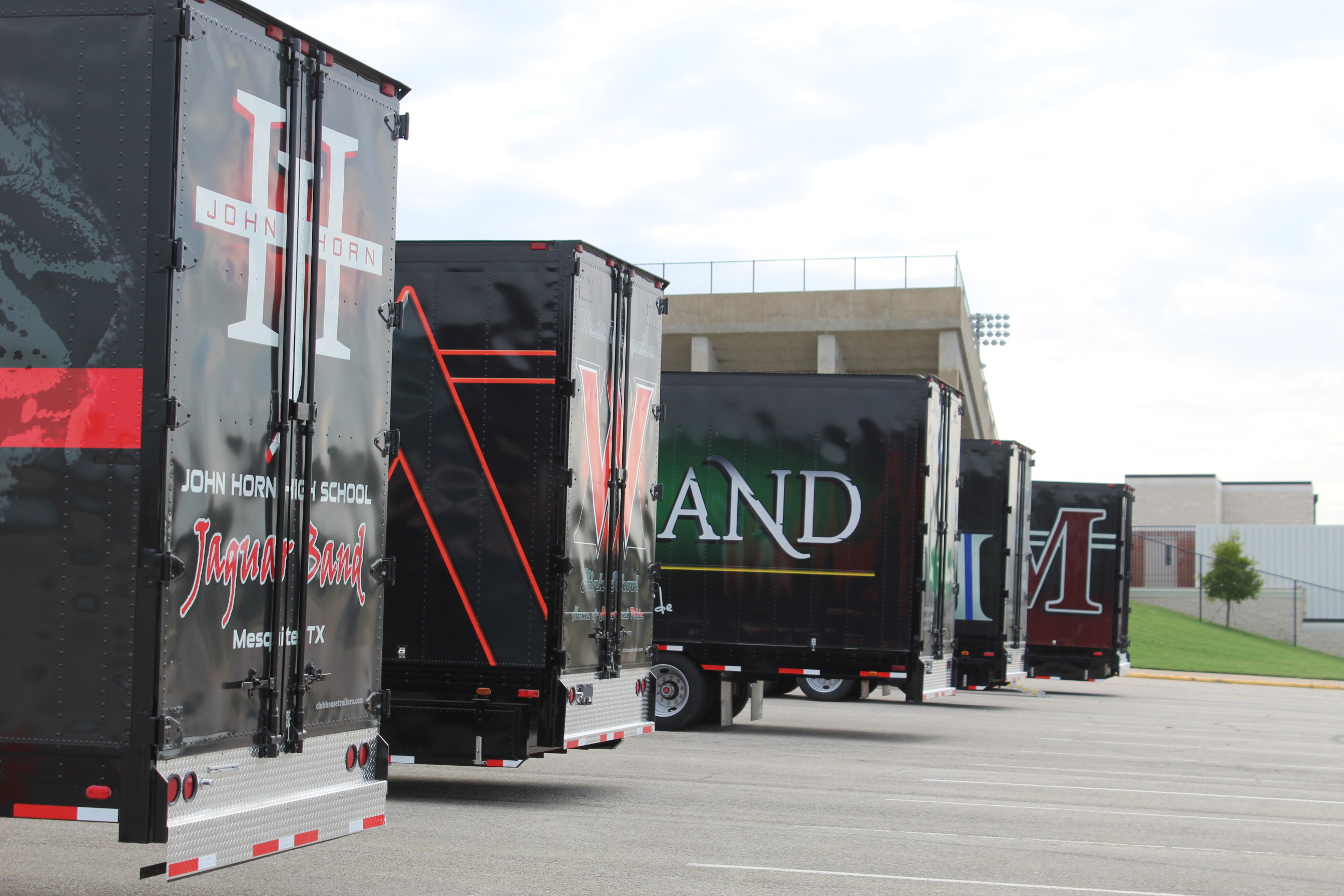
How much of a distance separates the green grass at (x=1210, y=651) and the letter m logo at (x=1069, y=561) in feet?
36.1

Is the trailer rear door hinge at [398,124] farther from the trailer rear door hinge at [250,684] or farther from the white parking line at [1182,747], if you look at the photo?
the white parking line at [1182,747]

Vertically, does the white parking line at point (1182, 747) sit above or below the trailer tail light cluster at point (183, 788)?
below

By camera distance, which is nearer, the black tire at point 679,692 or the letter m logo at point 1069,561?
the black tire at point 679,692

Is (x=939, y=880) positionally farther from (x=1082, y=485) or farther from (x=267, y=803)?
(x=1082, y=485)

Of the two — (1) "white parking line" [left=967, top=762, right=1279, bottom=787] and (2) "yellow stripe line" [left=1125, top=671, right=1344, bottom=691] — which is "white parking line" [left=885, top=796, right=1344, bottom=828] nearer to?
(1) "white parking line" [left=967, top=762, right=1279, bottom=787]

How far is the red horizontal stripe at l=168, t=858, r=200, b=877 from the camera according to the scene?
565cm

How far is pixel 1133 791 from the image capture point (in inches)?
497

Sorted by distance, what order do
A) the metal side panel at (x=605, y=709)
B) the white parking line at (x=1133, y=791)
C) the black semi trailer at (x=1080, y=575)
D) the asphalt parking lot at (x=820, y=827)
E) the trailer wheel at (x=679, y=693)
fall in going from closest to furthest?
the asphalt parking lot at (x=820, y=827), the metal side panel at (x=605, y=709), the white parking line at (x=1133, y=791), the trailer wheel at (x=679, y=693), the black semi trailer at (x=1080, y=575)

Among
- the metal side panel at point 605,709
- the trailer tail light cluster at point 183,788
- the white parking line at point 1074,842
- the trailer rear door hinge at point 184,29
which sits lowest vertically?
the white parking line at point 1074,842

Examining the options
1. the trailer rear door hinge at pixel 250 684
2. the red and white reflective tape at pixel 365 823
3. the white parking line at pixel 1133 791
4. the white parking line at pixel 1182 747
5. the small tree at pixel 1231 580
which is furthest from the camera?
the small tree at pixel 1231 580

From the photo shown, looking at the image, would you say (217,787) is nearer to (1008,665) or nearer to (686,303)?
(1008,665)

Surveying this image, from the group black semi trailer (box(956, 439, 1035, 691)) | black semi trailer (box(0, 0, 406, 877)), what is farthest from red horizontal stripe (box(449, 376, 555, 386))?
black semi trailer (box(956, 439, 1035, 691))

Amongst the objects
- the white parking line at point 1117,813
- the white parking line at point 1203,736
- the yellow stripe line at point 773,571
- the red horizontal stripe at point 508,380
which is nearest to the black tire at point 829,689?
the white parking line at point 1203,736

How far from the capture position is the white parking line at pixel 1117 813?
432 inches
